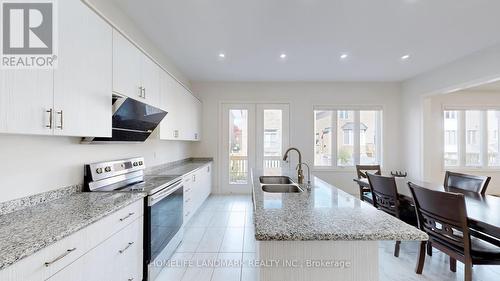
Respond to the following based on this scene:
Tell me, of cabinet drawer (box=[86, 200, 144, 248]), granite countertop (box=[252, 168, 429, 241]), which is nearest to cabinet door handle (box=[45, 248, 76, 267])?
cabinet drawer (box=[86, 200, 144, 248])

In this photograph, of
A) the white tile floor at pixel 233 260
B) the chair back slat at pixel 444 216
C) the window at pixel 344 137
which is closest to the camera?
the chair back slat at pixel 444 216

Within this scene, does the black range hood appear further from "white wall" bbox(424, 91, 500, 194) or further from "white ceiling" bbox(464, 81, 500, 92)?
"white ceiling" bbox(464, 81, 500, 92)

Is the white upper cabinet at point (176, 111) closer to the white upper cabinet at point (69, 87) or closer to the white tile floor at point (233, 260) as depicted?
the white upper cabinet at point (69, 87)

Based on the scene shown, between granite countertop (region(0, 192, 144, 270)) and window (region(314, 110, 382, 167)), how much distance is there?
4733 mm

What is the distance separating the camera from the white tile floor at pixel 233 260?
89.4 inches

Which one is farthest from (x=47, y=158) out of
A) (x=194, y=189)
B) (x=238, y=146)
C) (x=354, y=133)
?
(x=354, y=133)

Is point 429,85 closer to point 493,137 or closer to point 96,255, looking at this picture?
point 493,137

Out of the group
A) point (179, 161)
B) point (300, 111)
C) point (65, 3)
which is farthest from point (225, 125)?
point (65, 3)

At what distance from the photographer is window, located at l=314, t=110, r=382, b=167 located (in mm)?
5730

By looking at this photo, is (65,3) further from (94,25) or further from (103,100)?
(103,100)

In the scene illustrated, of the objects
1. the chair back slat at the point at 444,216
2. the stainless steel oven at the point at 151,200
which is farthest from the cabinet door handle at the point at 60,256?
the chair back slat at the point at 444,216

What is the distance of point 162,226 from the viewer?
2299 millimetres

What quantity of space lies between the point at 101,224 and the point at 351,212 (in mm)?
1563

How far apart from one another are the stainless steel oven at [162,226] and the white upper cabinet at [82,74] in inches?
31.3
